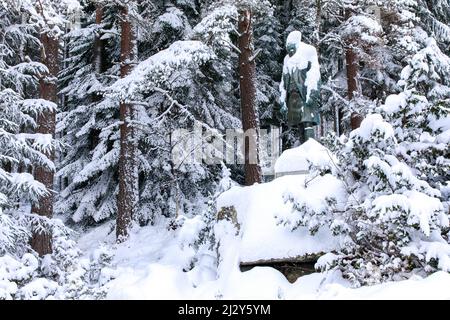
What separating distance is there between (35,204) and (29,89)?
5.67 m

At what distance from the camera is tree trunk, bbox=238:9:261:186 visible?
14.0 meters

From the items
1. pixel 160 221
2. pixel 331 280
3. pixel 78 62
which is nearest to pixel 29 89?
pixel 78 62

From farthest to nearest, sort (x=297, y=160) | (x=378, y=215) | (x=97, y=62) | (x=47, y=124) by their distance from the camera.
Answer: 1. (x=97, y=62)
2. (x=47, y=124)
3. (x=297, y=160)
4. (x=378, y=215)

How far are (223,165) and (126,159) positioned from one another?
407 centimetres

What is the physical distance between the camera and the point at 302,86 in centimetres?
954

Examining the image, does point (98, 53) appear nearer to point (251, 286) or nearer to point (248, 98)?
point (248, 98)

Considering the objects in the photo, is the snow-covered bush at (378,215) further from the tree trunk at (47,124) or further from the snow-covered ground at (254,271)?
the tree trunk at (47,124)

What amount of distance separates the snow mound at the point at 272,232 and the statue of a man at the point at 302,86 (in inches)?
63.9

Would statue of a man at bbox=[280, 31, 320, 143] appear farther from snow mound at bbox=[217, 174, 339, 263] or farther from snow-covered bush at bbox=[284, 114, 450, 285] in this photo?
snow-covered bush at bbox=[284, 114, 450, 285]

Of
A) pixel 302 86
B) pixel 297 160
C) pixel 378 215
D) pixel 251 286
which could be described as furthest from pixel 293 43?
pixel 251 286

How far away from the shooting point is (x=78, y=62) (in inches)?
781

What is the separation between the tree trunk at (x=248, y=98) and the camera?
552 inches
